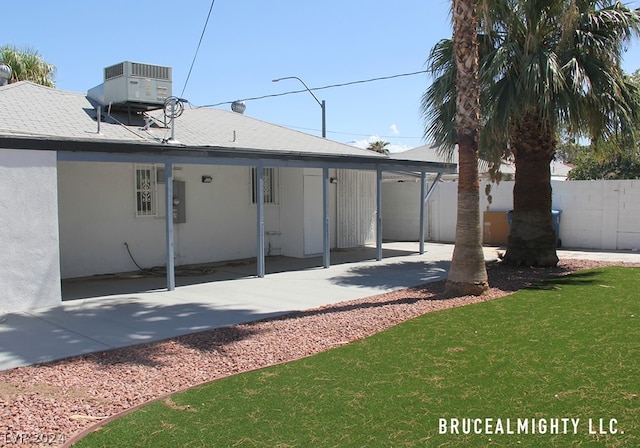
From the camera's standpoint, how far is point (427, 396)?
A: 16.7 ft

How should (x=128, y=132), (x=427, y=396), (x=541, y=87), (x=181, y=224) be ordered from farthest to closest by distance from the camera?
1. (x=181, y=224)
2. (x=128, y=132)
3. (x=541, y=87)
4. (x=427, y=396)

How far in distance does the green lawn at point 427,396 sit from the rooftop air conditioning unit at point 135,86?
27.1ft

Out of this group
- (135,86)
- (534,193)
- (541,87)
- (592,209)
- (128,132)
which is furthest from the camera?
(592,209)

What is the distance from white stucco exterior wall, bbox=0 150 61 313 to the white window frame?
13.0 feet

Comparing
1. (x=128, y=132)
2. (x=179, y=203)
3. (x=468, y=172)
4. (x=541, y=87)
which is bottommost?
(x=179, y=203)

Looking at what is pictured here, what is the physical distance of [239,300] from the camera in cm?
992

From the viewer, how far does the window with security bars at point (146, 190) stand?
43.8 feet

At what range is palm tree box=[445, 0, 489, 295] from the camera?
984cm

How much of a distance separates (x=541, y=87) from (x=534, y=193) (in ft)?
8.91

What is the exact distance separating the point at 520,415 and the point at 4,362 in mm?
5389

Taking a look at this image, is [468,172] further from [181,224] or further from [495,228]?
[495,228]

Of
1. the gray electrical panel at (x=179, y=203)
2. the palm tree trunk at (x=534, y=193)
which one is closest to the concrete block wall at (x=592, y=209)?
the palm tree trunk at (x=534, y=193)

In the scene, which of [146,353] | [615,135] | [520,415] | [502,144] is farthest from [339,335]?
[615,135]

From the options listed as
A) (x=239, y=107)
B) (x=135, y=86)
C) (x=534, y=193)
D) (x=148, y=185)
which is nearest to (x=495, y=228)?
(x=534, y=193)
